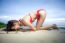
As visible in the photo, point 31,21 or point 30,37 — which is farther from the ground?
point 31,21

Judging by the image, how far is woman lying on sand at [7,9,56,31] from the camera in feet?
5.99

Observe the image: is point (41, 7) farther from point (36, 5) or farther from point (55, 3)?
point (55, 3)

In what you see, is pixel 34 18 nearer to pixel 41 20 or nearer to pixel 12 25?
pixel 41 20

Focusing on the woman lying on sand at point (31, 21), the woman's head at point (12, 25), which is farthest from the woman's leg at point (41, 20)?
the woman's head at point (12, 25)

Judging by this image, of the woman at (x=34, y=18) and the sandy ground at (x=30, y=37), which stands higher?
the woman at (x=34, y=18)

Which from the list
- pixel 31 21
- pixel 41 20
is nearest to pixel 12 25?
pixel 31 21

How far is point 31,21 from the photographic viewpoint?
1.83 metres

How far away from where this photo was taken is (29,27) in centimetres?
182

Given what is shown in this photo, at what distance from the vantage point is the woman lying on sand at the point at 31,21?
71.9 inches

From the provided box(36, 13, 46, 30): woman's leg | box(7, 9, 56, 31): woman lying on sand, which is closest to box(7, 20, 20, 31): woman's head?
box(7, 9, 56, 31): woman lying on sand

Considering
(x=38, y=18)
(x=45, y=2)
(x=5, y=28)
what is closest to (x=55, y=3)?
(x=45, y=2)

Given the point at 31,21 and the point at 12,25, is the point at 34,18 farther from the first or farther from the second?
the point at 12,25

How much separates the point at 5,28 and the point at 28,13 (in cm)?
33

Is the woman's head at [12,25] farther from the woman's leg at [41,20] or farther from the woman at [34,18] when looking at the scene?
the woman's leg at [41,20]
